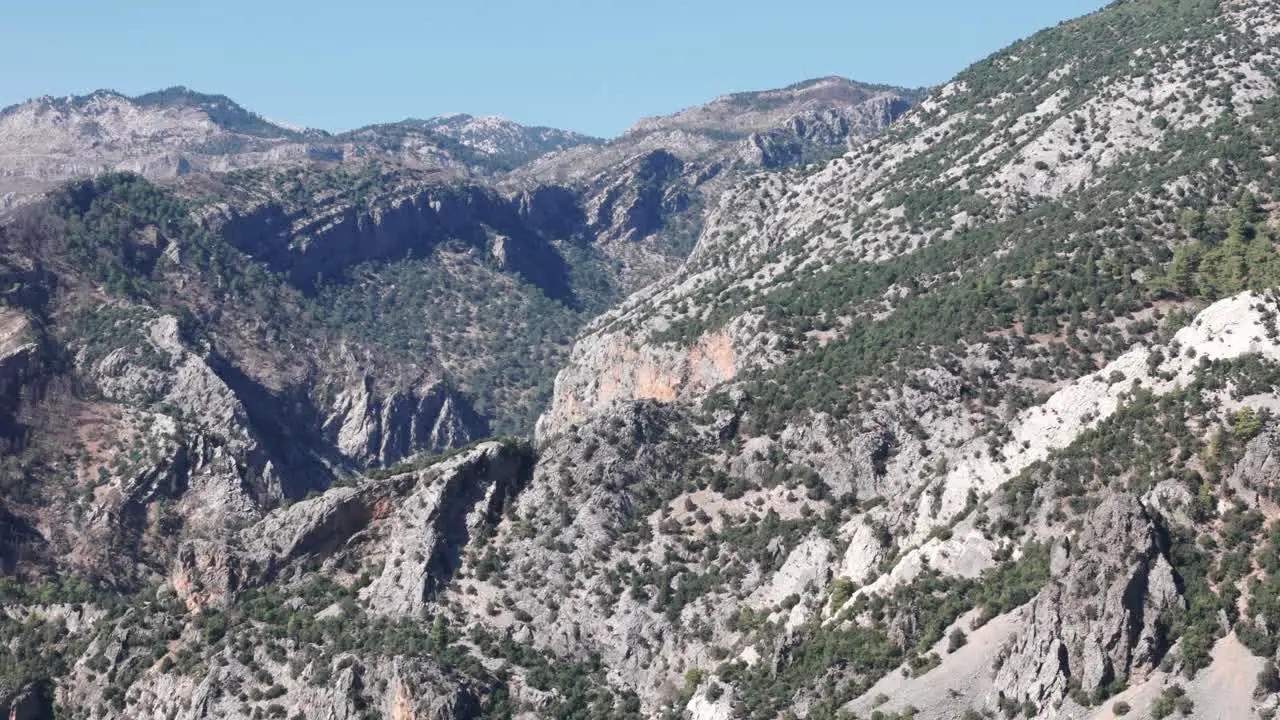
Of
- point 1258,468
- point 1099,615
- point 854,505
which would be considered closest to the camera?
point 1099,615

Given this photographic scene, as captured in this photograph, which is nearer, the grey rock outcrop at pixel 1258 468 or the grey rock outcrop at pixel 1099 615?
the grey rock outcrop at pixel 1099 615

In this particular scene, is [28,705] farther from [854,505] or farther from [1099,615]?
[1099,615]

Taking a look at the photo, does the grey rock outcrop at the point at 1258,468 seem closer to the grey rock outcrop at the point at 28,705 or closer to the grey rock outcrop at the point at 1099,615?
the grey rock outcrop at the point at 1099,615

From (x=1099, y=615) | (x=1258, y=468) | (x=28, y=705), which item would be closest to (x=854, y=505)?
(x=1258, y=468)

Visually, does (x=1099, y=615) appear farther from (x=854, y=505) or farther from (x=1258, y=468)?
(x=854, y=505)

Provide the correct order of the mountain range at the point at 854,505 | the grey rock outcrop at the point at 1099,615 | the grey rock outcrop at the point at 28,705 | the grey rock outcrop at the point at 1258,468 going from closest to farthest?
the grey rock outcrop at the point at 1099,615
the grey rock outcrop at the point at 1258,468
the mountain range at the point at 854,505
the grey rock outcrop at the point at 28,705

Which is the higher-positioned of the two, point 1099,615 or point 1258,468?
point 1258,468

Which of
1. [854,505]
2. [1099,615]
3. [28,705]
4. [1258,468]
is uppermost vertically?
[1258,468]

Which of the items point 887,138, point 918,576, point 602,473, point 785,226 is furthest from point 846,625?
point 887,138

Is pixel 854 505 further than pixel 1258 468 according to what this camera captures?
Yes

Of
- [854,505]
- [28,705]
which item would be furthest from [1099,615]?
[28,705]

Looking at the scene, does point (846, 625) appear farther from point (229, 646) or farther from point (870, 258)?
point (870, 258)

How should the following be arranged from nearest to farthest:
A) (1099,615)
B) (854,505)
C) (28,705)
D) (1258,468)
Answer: (1099,615) < (1258,468) < (854,505) < (28,705)

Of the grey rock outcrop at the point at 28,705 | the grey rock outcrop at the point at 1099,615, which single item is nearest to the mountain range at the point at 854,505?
the grey rock outcrop at the point at 1099,615
